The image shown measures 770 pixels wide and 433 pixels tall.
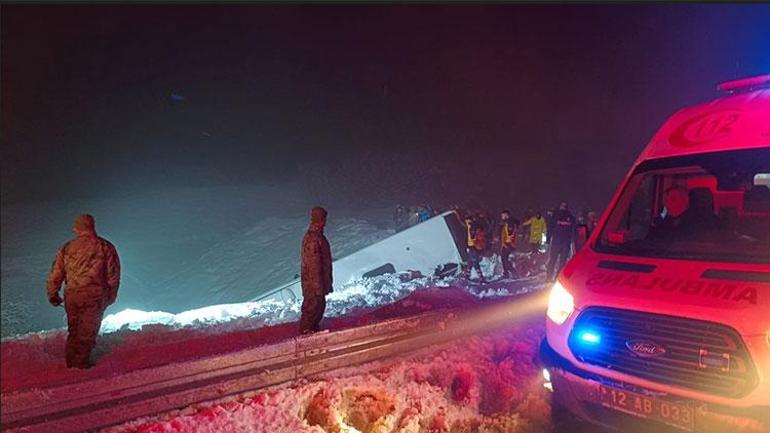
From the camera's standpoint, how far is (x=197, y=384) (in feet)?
17.5

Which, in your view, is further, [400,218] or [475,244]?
[400,218]

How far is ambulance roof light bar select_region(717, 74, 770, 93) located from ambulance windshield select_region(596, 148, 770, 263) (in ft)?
2.50

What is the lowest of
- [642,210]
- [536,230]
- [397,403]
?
[397,403]

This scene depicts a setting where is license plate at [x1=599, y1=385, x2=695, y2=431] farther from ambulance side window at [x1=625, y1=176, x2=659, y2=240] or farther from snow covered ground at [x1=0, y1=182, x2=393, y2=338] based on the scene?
snow covered ground at [x1=0, y1=182, x2=393, y2=338]

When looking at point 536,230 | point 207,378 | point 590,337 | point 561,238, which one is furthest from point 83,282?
point 536,230

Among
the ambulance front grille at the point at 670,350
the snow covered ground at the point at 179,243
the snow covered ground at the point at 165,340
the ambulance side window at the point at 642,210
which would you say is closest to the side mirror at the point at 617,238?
the ambulance side window at the point at 642,210

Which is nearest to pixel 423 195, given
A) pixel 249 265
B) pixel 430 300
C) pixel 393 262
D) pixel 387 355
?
pixel 249 265

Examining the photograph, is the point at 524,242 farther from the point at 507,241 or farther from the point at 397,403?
the point at 397,403

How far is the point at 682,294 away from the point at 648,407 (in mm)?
792

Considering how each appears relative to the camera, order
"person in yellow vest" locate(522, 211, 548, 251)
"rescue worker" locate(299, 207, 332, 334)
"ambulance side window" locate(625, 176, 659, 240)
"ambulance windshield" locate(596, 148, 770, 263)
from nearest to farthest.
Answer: "ambulance windshield" locate(596, 148, 770, 263) → "ambulance side window" locate(625, 176, 659, 240) → "rescue worker" locate(299, 207, 332, 334) → "person in yellow vest" locate(522, 211, 548, 251)

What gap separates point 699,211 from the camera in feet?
15.9

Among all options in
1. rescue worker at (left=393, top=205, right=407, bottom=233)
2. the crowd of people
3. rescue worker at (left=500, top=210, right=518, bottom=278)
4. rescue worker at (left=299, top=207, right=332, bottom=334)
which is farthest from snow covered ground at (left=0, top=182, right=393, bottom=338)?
rescue worker at (left=299, top=207, right=332, bottom=334)

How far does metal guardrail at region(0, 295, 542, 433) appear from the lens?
15.1ft

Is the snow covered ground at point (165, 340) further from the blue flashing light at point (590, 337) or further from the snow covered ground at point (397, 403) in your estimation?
the blue flashing light at point (590, 337)
